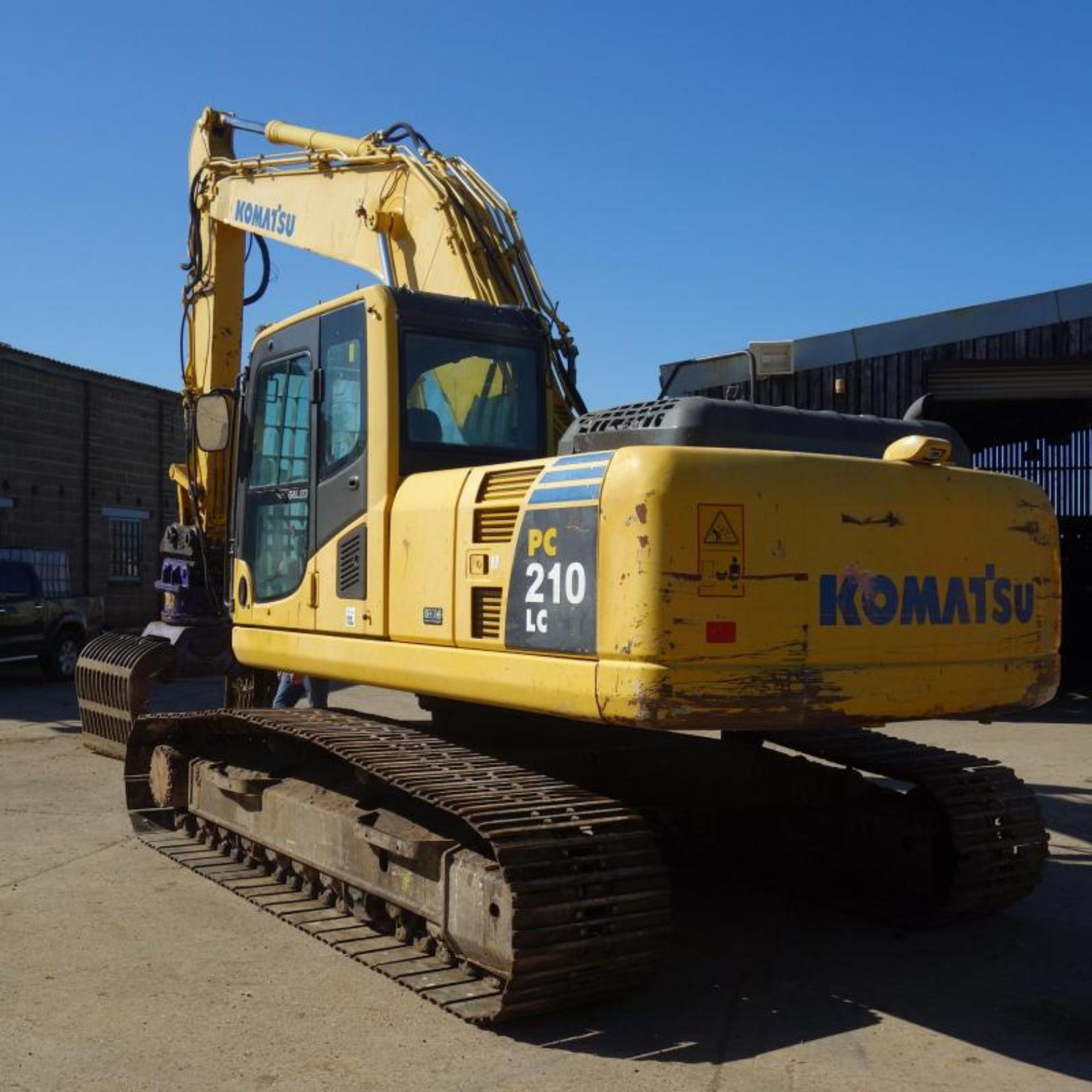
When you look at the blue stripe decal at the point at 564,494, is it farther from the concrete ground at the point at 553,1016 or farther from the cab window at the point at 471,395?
the concrete ground at the point at 553,1016

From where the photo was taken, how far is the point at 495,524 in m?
5.17

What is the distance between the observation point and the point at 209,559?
31.9ft

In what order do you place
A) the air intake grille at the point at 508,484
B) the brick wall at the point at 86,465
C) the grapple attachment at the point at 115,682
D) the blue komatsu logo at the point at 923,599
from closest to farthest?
the blue komatsu logo at the point at 923,599 → the air intake grille at the point at 508,484 → the grapple attachment at the point at 115,682 → the brick wall at the point at 86,465

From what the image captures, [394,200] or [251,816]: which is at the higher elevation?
[394,200]

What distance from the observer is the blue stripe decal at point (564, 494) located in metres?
4.66

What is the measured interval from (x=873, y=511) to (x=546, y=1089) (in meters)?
2.25

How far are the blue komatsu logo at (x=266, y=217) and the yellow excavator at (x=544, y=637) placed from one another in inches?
32.4

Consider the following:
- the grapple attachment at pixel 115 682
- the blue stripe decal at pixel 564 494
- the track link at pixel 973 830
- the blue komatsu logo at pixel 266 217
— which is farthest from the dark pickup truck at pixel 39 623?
the blue stripe decal at pixel 564 494

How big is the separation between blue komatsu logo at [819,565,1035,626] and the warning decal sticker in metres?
0.34

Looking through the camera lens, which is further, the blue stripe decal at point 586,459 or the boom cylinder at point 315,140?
the boom cylinder at point 315,140

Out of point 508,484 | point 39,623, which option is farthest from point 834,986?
point 39,623

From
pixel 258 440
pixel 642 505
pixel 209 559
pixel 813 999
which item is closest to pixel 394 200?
pixel 258 440

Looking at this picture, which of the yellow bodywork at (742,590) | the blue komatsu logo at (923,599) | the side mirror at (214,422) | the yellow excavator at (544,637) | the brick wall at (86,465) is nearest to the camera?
the yellow bodywork at (742,590)

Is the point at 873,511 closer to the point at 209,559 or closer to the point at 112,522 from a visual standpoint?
the point at 209,559
